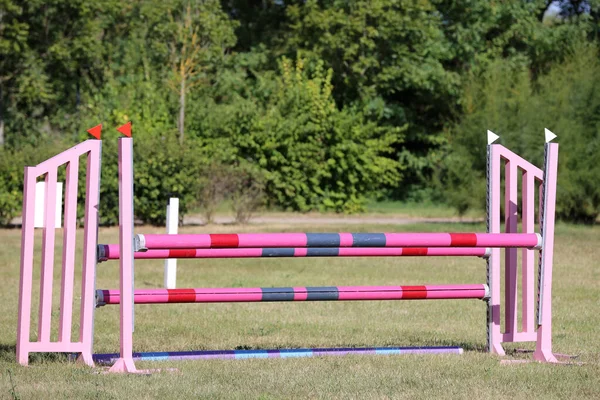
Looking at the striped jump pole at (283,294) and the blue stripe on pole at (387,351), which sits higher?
the striped jump pole at (283,294)

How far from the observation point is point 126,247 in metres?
Answer: 6.56

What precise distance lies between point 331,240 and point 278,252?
21.4 inches

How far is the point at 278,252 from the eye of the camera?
23.6 ft

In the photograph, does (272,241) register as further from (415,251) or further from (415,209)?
(415,209)

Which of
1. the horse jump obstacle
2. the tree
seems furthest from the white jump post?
the tree

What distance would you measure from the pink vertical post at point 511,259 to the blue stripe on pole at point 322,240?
1472mm

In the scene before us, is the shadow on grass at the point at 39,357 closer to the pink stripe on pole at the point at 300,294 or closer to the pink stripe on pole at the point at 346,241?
the pink stripe on pole at the point at 300,294

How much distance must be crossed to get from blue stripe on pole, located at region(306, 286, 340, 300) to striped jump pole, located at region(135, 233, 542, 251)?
16.2 inches

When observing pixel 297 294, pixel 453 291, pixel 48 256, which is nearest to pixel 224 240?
pixel 297 294

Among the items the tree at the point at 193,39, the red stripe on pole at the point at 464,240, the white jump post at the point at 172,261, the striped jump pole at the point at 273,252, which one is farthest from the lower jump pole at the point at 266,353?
the tree at the point at 193,39

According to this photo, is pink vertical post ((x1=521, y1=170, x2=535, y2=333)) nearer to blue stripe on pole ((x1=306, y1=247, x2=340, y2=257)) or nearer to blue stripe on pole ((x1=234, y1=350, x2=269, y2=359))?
blue stripe on pole ((x1=306, y1=247, x2=340, y2=257))

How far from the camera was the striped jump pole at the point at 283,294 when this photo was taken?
6.81m

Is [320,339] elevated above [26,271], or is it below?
below

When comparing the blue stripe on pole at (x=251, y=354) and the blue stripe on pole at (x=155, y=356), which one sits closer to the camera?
the blue stripe on pole at (x=155, y=356)
